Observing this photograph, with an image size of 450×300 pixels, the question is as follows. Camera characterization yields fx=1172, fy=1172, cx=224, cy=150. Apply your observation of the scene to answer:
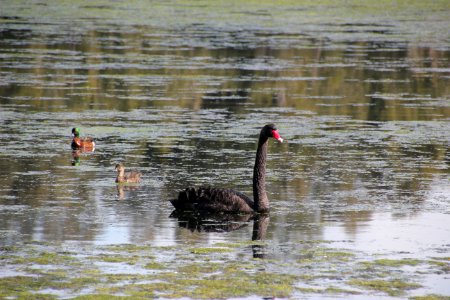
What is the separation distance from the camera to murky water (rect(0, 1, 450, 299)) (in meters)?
11.1

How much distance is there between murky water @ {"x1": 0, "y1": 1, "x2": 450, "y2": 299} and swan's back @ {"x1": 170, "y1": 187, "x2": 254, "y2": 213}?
0.73ft

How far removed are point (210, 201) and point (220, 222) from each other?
370 mm

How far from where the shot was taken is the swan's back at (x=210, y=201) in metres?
12.3

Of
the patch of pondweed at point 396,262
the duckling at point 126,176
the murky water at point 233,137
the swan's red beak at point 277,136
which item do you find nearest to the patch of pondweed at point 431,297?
the murky water at point 233,137

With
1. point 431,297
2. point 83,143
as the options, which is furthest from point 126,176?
point 431,297

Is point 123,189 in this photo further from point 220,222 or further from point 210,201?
point 220,222

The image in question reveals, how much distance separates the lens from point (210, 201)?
40.6ft

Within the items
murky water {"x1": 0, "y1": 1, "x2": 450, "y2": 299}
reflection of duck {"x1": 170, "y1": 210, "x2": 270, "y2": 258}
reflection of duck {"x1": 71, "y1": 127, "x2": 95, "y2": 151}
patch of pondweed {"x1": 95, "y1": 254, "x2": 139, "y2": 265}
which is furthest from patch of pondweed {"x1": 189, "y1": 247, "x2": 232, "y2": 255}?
reflection of duck {"x1": 71, "y1": 127, "x2": 95, "y2": 151}

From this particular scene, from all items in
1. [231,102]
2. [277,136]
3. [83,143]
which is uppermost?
[231,102]

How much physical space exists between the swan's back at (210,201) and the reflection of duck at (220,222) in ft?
0.24

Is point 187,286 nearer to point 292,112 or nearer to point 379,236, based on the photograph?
point 379,236

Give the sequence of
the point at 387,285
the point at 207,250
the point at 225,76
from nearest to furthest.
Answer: the point at 387,285, the point at 207,250, the point at 225,76

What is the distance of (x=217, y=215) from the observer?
40.8 ft

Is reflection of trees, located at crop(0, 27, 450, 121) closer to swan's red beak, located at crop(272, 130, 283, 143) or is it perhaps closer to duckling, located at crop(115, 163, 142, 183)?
duckling, located at crop(115, 163, 142, 183)
